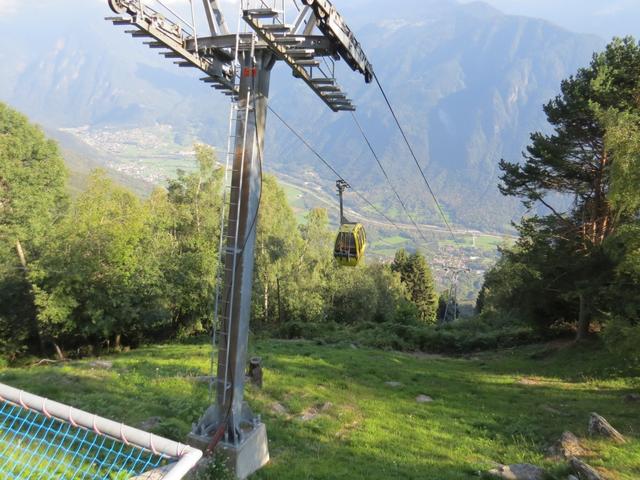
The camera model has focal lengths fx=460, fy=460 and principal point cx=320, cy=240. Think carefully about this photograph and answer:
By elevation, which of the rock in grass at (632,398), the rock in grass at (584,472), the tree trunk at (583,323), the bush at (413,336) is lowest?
the bush at (413,336)

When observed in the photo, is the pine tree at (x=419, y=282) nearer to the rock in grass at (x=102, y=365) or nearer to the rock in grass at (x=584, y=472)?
the rock in grass at (x=102, y=365)

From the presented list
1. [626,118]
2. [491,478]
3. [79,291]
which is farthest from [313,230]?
[491,478]

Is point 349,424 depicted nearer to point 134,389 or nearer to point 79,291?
point 134,389

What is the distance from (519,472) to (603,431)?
13.4 ft

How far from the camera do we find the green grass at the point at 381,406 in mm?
9906

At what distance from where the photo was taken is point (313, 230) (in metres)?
37.0

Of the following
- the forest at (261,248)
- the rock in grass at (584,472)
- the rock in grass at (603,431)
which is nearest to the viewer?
the rock in grass at (584,472)

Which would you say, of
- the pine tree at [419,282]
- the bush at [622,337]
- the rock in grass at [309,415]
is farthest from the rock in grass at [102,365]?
the pine tree at [419,282]

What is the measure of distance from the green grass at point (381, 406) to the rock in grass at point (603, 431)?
0.90ft

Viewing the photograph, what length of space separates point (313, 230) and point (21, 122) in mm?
21467

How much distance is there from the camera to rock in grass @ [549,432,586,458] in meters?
10.6

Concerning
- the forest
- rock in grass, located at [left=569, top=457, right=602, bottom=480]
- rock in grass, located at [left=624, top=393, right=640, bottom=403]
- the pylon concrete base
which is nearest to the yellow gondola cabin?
the forest

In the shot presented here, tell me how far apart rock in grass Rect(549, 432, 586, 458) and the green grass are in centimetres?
30

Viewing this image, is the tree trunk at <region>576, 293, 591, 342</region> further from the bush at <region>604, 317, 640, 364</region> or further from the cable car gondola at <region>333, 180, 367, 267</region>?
the cable car gondola at <region>333, 180, 367, 267</region>
